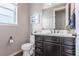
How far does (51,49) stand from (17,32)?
1015 millimetres

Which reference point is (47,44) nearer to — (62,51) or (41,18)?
(62,51)

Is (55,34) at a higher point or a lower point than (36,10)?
lower

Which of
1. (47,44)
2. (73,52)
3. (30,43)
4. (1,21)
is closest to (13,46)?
(30,43)

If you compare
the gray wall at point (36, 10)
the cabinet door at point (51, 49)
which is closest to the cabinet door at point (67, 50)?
Answer: the cabinet door at point (51, 49)

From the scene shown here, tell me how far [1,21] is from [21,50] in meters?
0.90

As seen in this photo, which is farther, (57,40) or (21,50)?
(21,50)

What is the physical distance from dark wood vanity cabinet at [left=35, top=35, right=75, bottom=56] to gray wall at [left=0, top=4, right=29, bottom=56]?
0.46m

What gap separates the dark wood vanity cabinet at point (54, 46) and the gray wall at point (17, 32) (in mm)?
461

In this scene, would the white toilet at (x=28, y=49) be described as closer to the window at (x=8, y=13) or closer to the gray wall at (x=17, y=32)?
the gray wall at (x=17, y=32)

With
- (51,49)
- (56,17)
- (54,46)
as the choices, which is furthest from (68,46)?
(56,17)

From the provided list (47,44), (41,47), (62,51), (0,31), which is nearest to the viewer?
(62,51)

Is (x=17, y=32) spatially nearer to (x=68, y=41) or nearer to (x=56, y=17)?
(x=56, y=17)

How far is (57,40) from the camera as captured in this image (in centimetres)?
195

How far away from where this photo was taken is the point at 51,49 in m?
2.09
